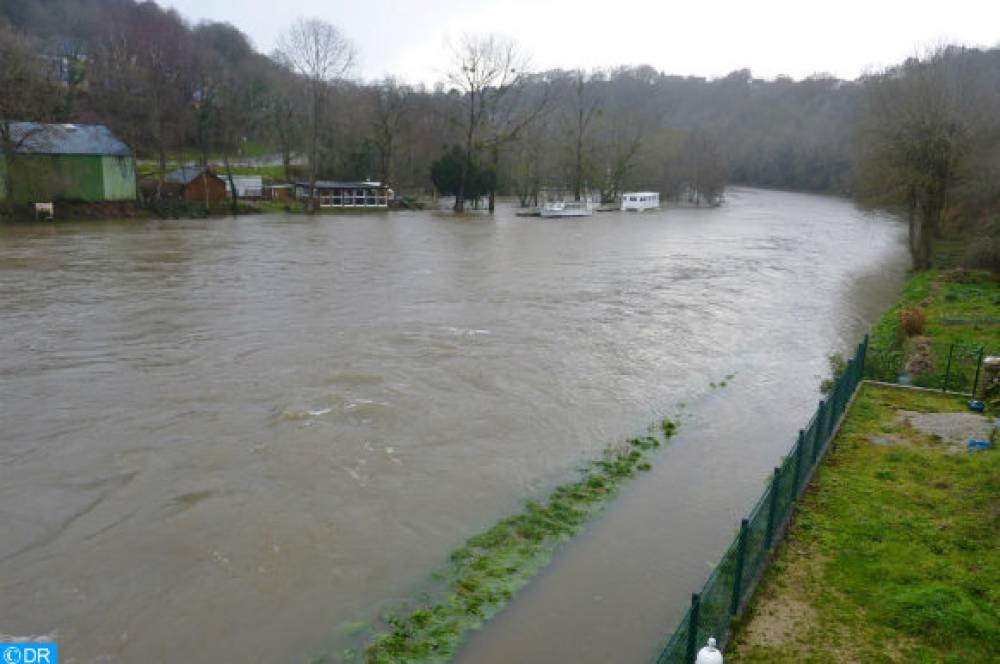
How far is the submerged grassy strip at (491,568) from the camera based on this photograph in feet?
23.0

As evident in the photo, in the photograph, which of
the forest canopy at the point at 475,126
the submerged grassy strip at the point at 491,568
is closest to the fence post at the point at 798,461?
the submerged grassy strip at the point at 491,568

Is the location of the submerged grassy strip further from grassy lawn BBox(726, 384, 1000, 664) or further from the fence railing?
grassy lawn BBox(726, 384, 1000, 664)

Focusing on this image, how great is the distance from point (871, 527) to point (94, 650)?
8.19 meters

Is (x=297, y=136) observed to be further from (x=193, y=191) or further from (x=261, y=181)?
(x=193, y=191)

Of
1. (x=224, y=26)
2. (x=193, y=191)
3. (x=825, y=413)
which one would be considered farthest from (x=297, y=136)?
(x=825, y=413)

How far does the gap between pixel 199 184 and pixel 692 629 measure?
47.3 m

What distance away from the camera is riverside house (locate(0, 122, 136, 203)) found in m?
37.3

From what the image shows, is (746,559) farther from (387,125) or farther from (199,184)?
(387,125)

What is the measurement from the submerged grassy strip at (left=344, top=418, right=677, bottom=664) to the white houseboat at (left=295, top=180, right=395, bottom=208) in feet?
155

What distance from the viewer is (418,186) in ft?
219

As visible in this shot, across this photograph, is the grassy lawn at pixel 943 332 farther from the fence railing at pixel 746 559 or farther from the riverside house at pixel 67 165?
the riverside house at pixel 67 165

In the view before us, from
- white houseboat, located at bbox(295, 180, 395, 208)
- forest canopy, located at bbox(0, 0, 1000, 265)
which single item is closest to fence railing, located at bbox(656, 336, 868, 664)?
forest canopy, located at bbox(0, 0, 1000, 265)

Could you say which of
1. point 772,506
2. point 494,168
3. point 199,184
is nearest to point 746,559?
point 772,506

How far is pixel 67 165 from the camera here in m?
40.1
